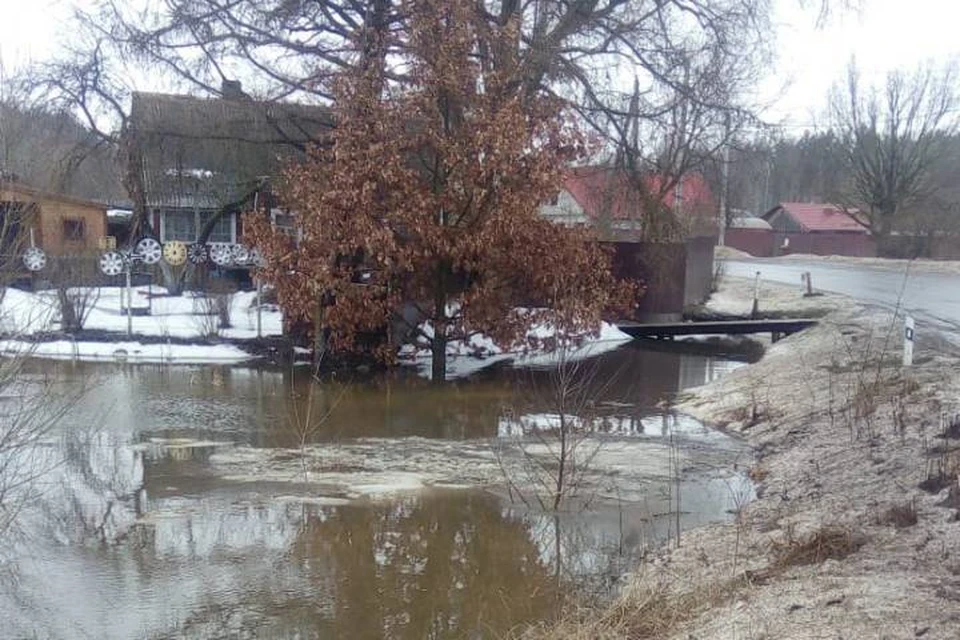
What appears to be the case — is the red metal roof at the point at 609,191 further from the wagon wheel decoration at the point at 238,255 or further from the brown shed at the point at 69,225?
the brown shed at the point at 69,225

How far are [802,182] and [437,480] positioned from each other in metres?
75.1

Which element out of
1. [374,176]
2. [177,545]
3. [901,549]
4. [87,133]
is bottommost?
[177,545]

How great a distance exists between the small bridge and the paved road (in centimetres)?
224

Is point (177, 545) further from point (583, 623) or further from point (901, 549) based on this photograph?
point (901, 549)

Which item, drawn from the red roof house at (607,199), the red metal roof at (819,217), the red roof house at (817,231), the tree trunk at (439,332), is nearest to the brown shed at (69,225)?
the tree trunk at (439,332)

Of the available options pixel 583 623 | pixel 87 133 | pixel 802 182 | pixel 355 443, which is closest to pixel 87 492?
pixel 355 443

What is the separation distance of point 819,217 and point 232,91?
188 feet

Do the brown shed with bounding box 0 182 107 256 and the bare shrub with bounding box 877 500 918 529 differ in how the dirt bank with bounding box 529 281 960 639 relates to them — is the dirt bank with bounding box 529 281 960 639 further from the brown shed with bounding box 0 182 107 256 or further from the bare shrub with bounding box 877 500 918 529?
the brown shed with bounding box 0 182 107 256

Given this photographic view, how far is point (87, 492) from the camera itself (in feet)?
28.9

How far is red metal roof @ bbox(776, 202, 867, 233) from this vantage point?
63.4 m

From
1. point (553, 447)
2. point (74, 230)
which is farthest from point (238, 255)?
point (553, 447)

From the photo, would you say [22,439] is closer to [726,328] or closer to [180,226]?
[726,328]

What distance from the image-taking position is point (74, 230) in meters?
28.7

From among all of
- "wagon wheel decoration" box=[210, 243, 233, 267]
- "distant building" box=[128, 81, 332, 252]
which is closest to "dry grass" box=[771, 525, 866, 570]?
"distant building" box=[128, 81, 332, 252]
